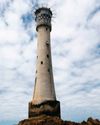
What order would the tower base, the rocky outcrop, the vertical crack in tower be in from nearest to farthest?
the rocky outcrop → the tower base → the vertical crack in tower

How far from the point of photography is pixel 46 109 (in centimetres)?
5878

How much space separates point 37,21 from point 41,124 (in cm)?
2604

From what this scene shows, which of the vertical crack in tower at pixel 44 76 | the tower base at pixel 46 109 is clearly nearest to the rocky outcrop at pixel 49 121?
the tower base at pixel 46 109

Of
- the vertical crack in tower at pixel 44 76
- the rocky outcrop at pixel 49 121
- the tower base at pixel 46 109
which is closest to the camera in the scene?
the rocky outcrop at pixel 49 121

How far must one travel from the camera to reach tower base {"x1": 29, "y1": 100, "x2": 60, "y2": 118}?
58656mm

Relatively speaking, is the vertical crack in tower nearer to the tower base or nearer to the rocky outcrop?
the tower base

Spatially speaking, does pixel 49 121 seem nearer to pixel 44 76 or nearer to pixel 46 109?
pixel 46 109

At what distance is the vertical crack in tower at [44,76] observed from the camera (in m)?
59.6

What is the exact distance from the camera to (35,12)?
2763 inches

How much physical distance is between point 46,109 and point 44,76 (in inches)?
297

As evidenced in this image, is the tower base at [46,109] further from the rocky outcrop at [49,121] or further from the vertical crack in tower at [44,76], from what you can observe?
the rocky outcrop at [49,121]

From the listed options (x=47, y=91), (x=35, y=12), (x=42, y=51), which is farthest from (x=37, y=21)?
(x=47, y=91)

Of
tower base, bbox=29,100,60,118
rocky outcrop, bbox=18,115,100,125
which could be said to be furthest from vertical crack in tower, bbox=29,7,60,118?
rocky outcrop, bbox=18,115,100,125

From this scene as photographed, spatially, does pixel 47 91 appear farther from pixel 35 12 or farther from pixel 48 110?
pixel 35 12
